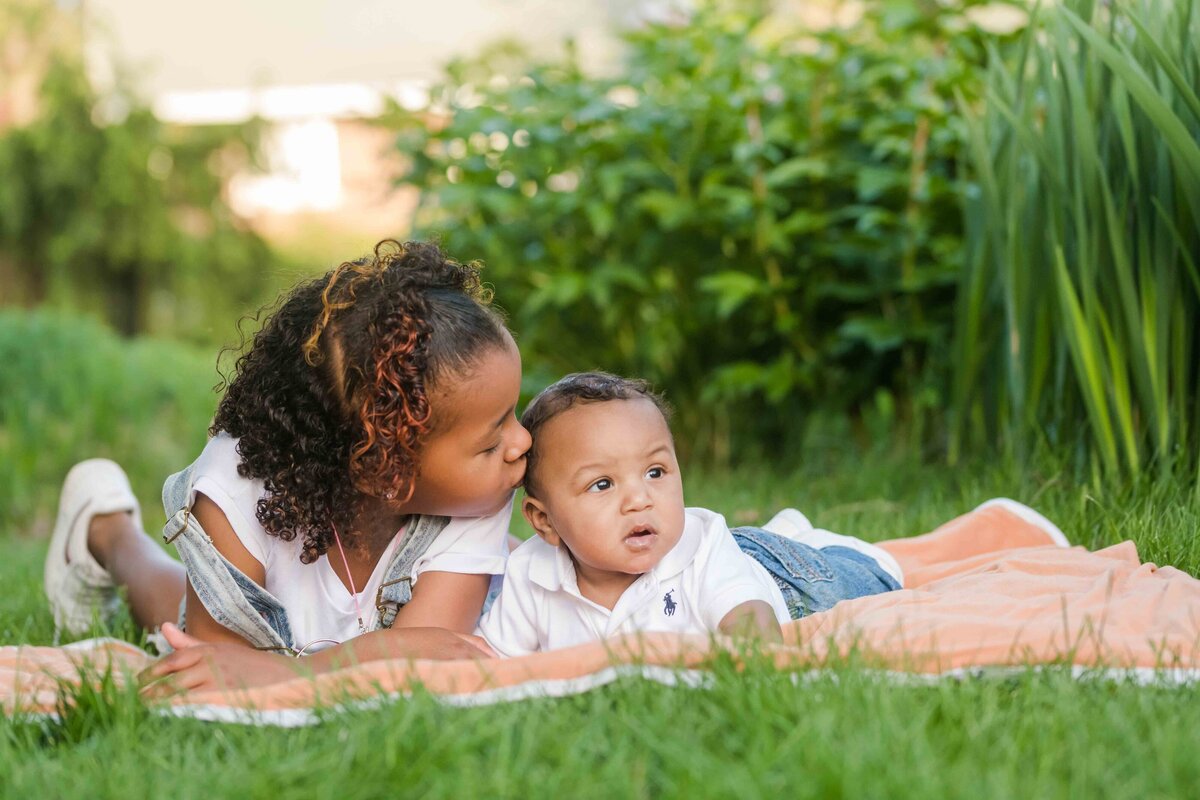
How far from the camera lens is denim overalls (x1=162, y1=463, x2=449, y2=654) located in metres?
2.11

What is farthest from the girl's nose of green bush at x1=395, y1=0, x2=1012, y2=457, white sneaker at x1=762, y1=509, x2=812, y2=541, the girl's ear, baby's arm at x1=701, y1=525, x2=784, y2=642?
green bush at x1=395, y1=0, x2=1012, y2=457

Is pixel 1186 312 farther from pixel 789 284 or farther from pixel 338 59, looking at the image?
pixel 338 59

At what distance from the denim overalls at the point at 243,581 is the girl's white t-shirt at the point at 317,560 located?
0.02 meters

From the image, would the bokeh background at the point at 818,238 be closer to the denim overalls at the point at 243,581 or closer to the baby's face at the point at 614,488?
the denim overalls at the point at 243,581

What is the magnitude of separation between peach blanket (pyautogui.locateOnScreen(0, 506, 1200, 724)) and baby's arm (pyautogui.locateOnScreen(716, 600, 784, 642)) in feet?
0.16

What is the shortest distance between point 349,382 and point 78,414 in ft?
12.6

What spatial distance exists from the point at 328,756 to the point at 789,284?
9.46ft

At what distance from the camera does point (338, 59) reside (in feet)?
61.0

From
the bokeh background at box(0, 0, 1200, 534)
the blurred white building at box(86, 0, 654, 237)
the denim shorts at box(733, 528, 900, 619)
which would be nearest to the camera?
the denim shorts at box(733, 528, 900, 619)

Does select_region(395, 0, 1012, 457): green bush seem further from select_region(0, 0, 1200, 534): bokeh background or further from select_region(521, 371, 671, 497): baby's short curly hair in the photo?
select_region(521, 371, 671, 497): baby's short curly hair

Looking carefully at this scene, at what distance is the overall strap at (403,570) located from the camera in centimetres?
217

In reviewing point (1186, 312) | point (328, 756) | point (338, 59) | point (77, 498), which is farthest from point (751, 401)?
point (338, 59)

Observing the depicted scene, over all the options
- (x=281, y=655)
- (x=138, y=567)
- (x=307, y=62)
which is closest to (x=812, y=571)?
(x=281, y=655)

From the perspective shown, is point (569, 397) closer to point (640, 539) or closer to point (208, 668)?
point (640, 539)
